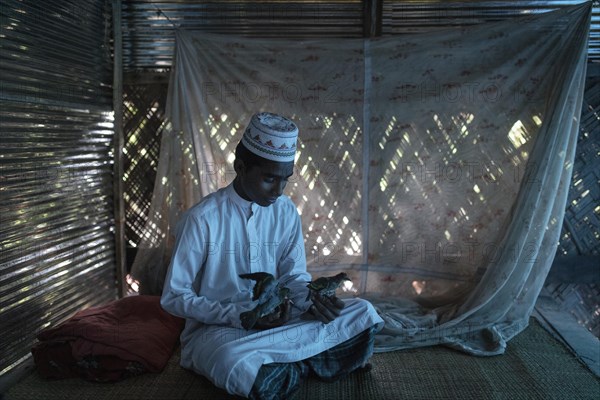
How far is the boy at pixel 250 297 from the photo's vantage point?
2.41 meters

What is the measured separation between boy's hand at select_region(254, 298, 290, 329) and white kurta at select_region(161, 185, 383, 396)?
30mm

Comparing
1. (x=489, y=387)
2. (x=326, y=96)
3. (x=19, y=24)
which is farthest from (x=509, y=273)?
(x=19, y=24)

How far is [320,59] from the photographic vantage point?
3.72 meters

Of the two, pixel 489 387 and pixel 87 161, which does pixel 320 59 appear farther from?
pixel 489 387

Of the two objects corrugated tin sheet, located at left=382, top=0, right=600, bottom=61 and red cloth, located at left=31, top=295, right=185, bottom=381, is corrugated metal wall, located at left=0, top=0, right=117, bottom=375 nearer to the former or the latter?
red cloth, located at left=31, top=295, right=185, bottom=381

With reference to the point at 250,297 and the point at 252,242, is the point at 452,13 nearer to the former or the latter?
the point at 252,242

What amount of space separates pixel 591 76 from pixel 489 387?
8.29 feet

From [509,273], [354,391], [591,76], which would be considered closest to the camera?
[354,391]

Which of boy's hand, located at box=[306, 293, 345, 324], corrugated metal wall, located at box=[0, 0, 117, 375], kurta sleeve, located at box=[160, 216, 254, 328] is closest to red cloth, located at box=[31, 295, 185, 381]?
corrugated metal wall, located at box=[0, 0, 117, 375]

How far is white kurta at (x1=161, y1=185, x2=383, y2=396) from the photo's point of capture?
2.39m

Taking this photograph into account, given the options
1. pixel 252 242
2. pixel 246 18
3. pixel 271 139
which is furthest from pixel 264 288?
pixel 246 18

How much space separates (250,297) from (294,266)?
0.31 m

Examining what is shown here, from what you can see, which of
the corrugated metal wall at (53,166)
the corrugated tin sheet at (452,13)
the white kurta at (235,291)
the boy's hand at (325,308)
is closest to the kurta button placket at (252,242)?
the white kurta at (235,291)

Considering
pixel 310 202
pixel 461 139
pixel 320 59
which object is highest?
pixel 320 59
